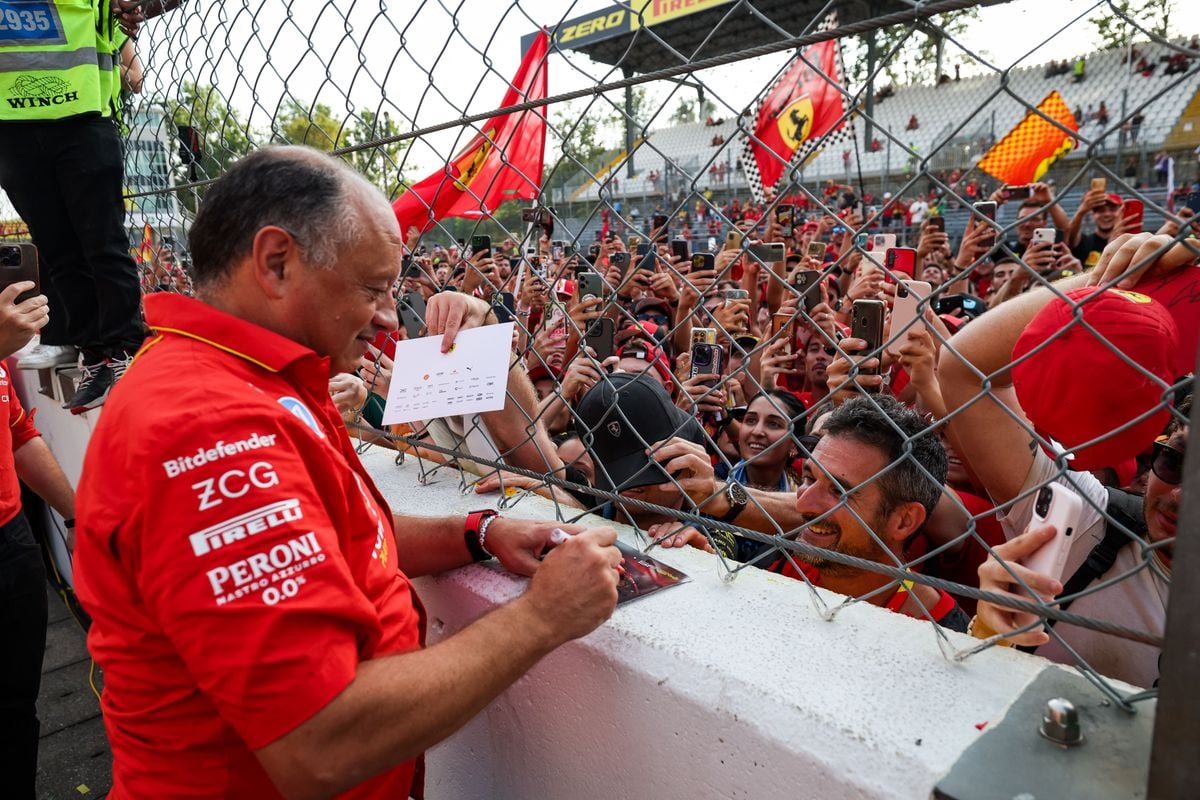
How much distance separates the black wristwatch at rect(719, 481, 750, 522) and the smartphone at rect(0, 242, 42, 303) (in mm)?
2235

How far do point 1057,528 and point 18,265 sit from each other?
2.89 metres

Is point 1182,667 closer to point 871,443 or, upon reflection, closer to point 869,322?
point 869,322

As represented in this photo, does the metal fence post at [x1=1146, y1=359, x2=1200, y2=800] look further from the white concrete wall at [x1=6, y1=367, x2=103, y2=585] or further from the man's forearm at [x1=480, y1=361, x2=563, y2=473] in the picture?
the white concrete wall at [x1=6, y1=367, x2=103, y2=585]

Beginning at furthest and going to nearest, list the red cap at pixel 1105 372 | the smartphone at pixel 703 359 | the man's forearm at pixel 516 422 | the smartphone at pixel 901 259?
the smartphone at pixel 901 259, the smartphone at pixel 703 359, the man's forearm at pixel 516 422, the red cap at pixel 1105 372

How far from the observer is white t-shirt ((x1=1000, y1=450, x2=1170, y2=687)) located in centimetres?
144

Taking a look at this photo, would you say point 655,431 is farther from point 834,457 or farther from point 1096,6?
point 1096,6

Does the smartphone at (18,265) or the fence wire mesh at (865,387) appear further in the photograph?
the smartphone at (18,265)

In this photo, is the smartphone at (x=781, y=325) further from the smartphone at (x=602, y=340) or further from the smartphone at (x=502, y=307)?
the smartphone at (x=502, y=307)

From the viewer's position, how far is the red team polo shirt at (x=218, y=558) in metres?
0.85

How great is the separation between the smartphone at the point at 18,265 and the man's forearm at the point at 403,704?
85.5 inches

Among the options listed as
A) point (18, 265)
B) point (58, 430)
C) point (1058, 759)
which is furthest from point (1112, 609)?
point (58, 430)

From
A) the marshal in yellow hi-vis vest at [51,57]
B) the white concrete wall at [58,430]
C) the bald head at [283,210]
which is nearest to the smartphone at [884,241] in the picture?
the bald head at [283,210]

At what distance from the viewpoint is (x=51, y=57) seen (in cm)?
281

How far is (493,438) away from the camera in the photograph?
81.7 inches
